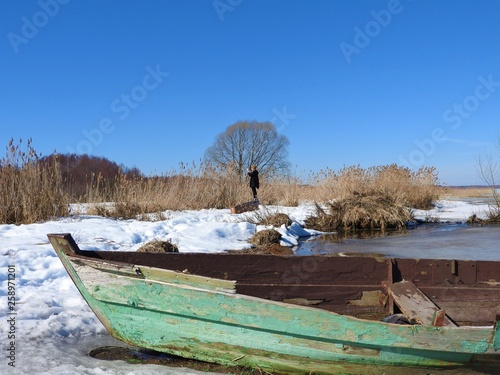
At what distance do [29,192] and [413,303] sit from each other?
738 centimetres

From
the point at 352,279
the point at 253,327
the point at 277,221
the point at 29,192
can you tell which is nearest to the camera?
the point at 253,327

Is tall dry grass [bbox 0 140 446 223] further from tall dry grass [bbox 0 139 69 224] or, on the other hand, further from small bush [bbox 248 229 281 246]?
small bush [bbox 248 229 281 246]

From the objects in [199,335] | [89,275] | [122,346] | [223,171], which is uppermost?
[223,171]

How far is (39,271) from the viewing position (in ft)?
17.1

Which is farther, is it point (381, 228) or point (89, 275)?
point (381, 228)

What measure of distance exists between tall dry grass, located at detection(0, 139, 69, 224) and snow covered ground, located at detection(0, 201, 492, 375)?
0.50 metres

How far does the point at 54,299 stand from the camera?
4.27 meters

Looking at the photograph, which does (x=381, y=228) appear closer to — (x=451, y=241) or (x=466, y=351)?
(x=451, y=241)

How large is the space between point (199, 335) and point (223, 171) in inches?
528

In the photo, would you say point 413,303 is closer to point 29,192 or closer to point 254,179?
point 29,192

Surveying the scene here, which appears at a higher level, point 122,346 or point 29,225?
point 29,225

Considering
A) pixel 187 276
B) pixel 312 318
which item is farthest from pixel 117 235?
pixel 312 318

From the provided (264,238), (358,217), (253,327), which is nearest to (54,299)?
(253,327)

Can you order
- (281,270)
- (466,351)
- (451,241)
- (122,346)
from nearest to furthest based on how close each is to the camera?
1. (466,351)
2. (122,346)
3. (281,270)
4. (451,241)
